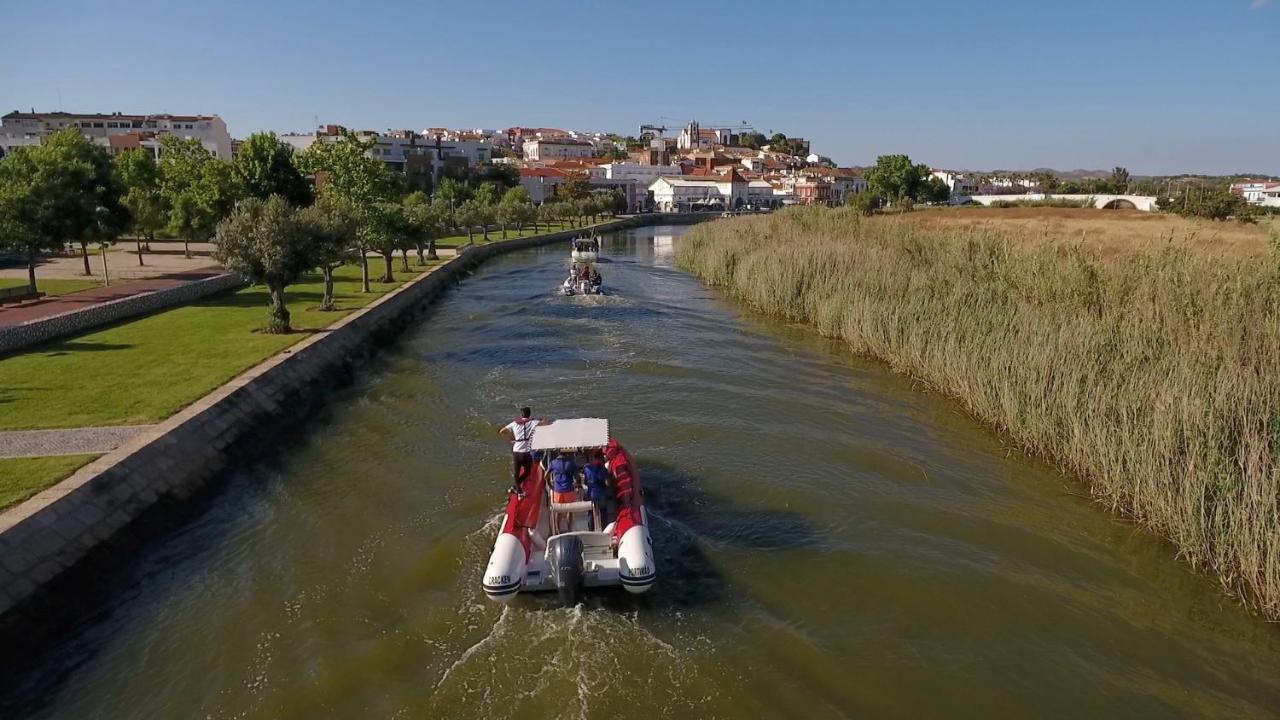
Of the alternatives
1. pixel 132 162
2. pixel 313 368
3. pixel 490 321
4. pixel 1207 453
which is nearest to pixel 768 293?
pixel 490 321

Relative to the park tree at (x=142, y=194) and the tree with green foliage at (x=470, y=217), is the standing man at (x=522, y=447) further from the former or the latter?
the tree with green foliage at (x=470, y=217)

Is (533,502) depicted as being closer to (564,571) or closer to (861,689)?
(564,571)

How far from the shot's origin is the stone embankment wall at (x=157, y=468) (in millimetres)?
9625

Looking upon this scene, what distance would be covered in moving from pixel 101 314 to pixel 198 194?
17.1 m

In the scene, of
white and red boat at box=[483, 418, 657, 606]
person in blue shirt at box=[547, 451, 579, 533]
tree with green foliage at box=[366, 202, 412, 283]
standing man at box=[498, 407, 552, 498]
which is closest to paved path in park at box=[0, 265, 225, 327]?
tree with green foliage at box=[366, 202, 412, 283]

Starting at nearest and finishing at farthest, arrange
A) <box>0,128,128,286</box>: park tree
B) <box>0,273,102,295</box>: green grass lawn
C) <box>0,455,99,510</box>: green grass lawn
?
Answer: <box>0,455,99,510</box>: green grass lawn, <box>0,128,128,286</box>: park tree, <box>0,273,102,295</box>: green grass lawn

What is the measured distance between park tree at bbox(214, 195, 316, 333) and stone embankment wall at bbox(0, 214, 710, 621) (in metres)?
2.13

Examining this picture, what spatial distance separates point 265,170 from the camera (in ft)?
121

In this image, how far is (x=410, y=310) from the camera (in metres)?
32.2

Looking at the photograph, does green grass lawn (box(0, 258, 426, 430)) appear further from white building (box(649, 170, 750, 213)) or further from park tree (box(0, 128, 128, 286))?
white building (box(649, 170, 750, 213))

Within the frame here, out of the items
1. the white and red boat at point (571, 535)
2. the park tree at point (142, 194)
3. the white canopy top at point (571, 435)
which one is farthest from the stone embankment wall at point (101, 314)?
the white and red boat at point (571, 535)

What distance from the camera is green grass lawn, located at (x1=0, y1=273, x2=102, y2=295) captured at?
92.3ft

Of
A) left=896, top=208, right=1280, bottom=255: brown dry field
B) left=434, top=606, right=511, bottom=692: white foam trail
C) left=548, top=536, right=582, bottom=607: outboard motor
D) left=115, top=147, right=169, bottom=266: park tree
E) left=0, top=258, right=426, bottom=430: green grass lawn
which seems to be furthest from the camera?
left=115, top=147, right=169, bottom=266: park tree

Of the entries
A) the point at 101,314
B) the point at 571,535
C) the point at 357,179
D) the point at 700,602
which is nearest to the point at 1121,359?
the point at 700,602
